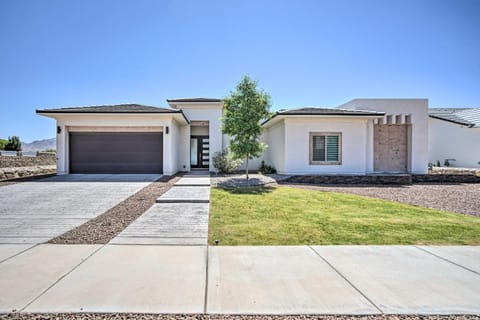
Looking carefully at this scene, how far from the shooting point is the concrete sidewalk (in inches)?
109

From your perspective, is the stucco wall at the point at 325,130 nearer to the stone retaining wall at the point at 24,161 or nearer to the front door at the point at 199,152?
the front door at the point at 199,152

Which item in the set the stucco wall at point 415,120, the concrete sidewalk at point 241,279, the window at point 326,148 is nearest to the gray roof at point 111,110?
the window at point 326,148

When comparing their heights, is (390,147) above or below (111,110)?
below

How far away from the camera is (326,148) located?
15594 mm

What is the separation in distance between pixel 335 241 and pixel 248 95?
9.60 meters

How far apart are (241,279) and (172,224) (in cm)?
297

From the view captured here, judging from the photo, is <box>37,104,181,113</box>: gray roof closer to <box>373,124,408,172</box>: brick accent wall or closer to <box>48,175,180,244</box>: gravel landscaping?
<box>48,175,180,244</box>: gravel landscaping

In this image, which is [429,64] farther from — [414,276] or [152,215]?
[152,215]

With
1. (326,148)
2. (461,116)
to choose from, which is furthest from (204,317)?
(461,116)

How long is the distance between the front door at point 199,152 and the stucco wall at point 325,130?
6.24 meters

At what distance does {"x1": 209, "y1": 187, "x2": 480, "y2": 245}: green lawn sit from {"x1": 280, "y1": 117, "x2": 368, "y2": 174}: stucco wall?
6.31 metres

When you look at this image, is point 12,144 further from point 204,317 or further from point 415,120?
point 415,120

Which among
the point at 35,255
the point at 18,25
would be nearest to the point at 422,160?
the point at 35,255

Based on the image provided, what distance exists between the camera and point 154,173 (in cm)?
1507
